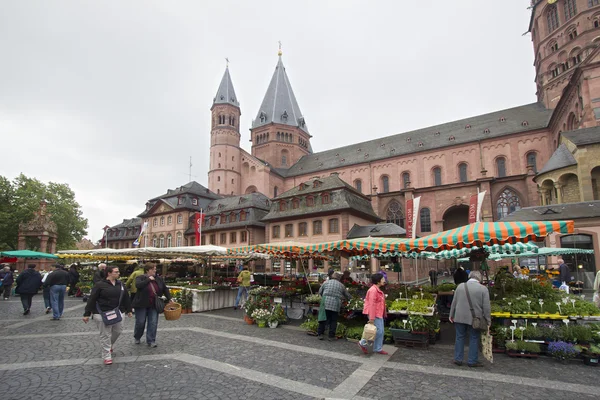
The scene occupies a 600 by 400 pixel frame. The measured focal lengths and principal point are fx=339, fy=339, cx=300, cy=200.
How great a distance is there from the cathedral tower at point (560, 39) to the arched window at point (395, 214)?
2111 cm

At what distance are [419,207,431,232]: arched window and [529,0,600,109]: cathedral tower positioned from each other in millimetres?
19274

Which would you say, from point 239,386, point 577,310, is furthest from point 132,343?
point 577,310

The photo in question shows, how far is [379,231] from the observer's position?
28547 millimetres

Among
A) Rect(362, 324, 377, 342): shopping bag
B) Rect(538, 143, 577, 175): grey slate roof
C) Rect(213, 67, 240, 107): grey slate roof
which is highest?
Rect(213, 67, 240, 107): grey slate roof

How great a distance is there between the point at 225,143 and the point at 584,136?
4721 centimetres

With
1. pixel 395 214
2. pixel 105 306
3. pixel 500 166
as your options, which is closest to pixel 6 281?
pixel 105 306

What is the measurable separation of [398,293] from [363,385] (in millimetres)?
4192

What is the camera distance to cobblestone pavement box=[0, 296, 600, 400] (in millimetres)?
5320

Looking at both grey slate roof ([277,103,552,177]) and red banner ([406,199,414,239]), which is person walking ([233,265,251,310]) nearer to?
red banner ([406,199,414,239])

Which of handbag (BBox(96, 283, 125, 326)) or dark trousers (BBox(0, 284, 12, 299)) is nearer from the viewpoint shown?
handbag (BBox(96, 283, 125, 326))

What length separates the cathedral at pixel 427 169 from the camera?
2870 centimetres

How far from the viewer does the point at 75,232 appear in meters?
48.8

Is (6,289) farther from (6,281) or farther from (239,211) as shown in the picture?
(239,211)

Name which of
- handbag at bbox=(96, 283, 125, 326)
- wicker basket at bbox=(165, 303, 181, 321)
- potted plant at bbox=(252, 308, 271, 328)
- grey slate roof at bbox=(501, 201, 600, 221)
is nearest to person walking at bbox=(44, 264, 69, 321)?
wicker basket at bbox=(165, 303, 181, 321)
